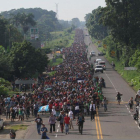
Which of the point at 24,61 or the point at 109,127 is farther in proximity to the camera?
the point at 24,61

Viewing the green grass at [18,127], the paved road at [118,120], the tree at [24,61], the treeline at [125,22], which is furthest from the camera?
the treeline at [125,22]

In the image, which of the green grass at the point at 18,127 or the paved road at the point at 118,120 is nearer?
the paved road at the point at 118,120

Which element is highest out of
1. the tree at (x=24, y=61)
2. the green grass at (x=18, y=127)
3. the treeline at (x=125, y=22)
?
the treeline at (x=125, y=22)

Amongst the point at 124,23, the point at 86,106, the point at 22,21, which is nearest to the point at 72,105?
the point at 86,106

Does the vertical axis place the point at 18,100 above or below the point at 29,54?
below

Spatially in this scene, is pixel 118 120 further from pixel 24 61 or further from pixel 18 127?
pixel 24 61

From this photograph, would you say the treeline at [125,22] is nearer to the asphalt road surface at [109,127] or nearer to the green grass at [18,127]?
the asphalt road surface at [109,127]

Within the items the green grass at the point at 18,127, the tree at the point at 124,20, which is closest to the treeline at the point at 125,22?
the tree at the point at 124,20

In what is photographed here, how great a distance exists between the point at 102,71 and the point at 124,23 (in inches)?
345

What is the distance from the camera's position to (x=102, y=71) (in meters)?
66.1

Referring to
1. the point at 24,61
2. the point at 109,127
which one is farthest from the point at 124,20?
the point at 109,127

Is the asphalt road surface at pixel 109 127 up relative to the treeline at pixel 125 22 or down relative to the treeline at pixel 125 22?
down

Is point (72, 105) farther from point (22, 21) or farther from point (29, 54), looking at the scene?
point (22, 21)

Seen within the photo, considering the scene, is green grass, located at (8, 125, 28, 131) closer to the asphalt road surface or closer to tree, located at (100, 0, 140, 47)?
the asphalt road surface
